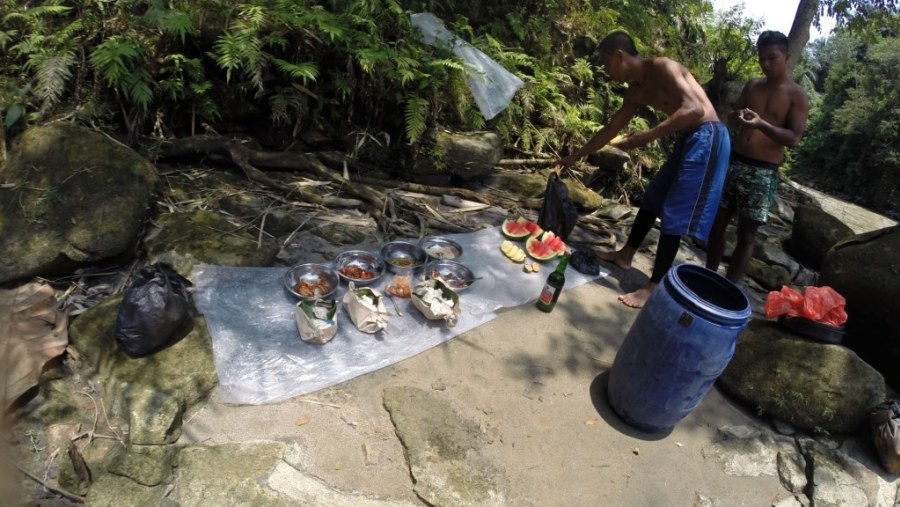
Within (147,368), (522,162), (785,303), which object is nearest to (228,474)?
(147,368)

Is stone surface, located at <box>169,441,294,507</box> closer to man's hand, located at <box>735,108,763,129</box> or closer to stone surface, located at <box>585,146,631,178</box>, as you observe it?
man's hand, located at <box>735,108,763,129</box>

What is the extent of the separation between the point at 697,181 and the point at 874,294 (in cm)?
175

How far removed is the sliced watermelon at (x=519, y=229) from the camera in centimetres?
481

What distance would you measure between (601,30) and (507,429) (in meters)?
7.98

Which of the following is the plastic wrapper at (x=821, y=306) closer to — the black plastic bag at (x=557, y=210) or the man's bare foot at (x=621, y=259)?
the man's bare foot at (x=621, y=259)

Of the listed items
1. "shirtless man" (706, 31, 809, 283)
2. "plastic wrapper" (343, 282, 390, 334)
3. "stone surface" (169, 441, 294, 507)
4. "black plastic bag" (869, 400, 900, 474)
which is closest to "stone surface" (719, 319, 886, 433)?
"black plastic bag" (869, 400, 900, 474)

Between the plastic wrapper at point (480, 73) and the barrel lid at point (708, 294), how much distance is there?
3543 mm

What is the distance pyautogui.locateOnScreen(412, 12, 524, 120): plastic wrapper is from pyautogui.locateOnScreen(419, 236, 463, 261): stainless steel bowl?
208cm

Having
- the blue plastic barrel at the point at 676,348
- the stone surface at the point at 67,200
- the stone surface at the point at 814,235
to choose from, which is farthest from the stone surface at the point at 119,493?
the stone surface at the point at 814,235

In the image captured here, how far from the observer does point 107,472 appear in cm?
224

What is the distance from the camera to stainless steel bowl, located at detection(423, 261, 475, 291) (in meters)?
4.01

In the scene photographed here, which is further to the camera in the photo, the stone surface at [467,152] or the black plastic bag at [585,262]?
the stone surface at [467,152]

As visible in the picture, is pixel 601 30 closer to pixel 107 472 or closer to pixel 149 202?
pixel 149 202

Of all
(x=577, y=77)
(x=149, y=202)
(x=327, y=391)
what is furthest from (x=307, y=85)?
(x=577, y=77)
